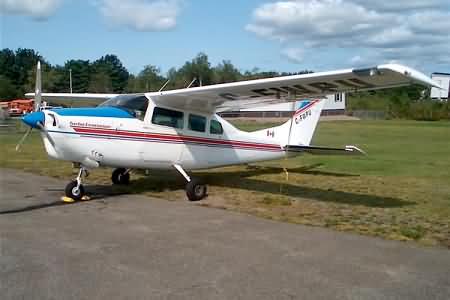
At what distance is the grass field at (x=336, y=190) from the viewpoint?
7.35m

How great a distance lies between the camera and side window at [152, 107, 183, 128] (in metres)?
9.80

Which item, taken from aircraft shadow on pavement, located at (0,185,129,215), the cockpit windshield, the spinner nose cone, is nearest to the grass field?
aircraft shadow on pavement, located at (0,185,129,215)

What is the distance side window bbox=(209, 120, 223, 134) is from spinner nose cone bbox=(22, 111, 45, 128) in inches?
151

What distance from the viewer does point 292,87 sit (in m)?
8.66

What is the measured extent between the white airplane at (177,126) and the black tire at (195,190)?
0.06 feet

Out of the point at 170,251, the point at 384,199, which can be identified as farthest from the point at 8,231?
the point at 384,199

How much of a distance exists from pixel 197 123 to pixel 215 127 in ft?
1.79

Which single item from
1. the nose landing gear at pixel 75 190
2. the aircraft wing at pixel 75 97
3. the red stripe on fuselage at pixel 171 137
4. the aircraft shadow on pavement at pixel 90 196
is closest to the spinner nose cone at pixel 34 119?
the red stripe on fuselage at pixel 171 137

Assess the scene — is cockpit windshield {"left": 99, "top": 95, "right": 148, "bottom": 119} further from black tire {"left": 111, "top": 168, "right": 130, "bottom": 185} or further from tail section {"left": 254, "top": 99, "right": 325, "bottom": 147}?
tail section {"left": 254, "top": 99, "right": 325, "bottom": 147}

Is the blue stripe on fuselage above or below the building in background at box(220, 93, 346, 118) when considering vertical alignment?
below

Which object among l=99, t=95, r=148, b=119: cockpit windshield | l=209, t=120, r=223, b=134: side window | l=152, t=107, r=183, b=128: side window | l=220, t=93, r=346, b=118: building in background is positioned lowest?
l=209, t=120, r=223, b=134: side window

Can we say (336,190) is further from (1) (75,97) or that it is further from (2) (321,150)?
(1) (75,97)

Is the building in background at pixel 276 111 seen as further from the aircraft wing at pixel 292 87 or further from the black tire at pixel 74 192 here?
the black tire at pixel 74 192

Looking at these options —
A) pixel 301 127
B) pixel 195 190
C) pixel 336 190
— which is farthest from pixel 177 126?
pixel 301 127
